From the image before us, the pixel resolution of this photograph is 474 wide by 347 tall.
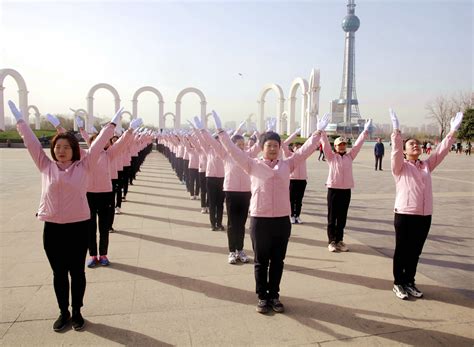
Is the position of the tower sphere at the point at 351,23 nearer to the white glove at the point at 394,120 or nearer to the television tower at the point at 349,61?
the television tower at the point at 349,61

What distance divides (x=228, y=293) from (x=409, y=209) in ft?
7.24

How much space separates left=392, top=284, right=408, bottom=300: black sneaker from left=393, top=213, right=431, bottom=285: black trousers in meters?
0.05

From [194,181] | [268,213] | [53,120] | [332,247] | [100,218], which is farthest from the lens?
[194,181]

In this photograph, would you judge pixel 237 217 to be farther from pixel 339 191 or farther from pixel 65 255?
pixel 65 255

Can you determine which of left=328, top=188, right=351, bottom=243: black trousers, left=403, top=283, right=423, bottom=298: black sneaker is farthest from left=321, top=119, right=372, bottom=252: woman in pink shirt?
left=403, top=283, right=423, bottom=298: black sneaker

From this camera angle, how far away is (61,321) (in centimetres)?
312

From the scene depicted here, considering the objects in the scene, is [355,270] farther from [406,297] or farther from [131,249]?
[131,249]

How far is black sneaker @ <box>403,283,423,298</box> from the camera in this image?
377cm

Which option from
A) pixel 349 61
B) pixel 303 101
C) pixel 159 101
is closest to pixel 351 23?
pixel 349 61

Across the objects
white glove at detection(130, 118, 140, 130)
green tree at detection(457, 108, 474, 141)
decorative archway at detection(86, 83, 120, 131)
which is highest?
decorative archway at detection(86, 83, 120, 131)

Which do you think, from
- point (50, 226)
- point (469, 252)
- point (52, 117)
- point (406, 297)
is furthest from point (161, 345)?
point (469, 252)

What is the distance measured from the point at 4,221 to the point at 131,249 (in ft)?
10.8

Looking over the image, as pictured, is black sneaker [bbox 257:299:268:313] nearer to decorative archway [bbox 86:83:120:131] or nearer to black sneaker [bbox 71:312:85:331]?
black sneaker [bbox 71:312:85:331]

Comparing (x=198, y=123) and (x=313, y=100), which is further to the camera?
(x=313, y=100)
